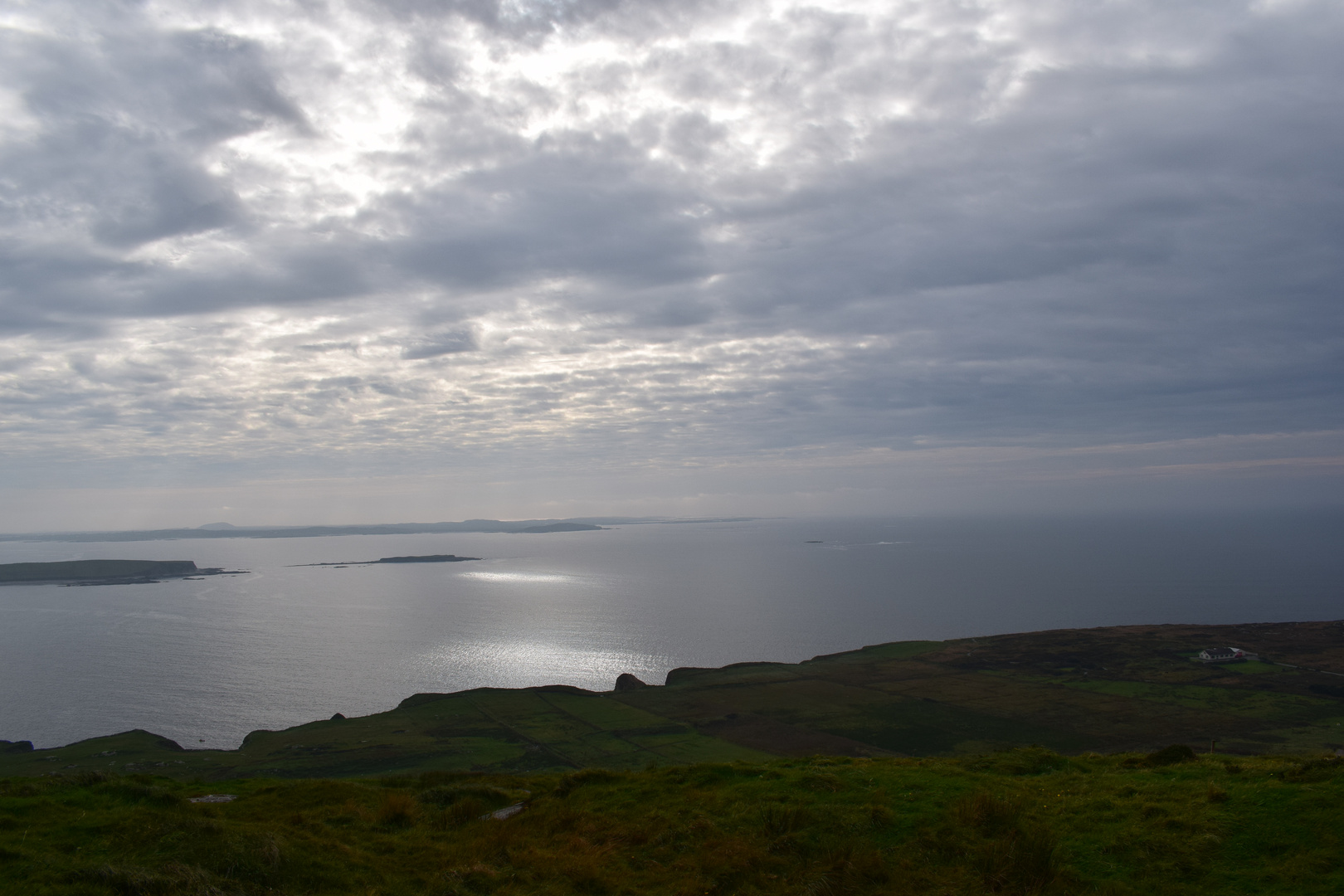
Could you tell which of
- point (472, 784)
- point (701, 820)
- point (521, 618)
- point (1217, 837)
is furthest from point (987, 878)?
point (521, 618)

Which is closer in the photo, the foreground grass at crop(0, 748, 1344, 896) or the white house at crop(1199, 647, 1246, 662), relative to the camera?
the foreground grass at crop(0, 748, 1344, 896)

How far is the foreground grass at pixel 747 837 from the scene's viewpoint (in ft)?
40.2

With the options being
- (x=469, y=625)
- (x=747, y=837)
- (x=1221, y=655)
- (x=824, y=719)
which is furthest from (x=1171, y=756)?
(x=469, y=625)

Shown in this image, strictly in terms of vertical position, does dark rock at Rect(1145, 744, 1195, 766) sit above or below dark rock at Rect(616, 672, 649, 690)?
above

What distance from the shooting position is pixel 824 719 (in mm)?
61094

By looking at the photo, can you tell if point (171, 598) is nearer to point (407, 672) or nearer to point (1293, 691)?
point (407, 672)

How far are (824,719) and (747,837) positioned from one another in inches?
1965

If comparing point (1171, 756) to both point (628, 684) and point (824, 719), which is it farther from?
point (628, 684)

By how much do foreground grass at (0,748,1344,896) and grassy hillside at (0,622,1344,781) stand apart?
27435mm

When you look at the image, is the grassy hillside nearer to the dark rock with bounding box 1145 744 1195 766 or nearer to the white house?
the white house

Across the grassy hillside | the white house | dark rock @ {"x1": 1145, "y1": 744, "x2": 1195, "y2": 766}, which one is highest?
dark rock @ {"x1": 1145, "y1": 744, "x2": 1195, "y2": 766}

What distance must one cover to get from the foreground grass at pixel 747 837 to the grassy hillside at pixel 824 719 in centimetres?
2744

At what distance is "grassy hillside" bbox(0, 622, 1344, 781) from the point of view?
164ft

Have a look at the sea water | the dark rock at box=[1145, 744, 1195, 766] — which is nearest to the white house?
the sea water
